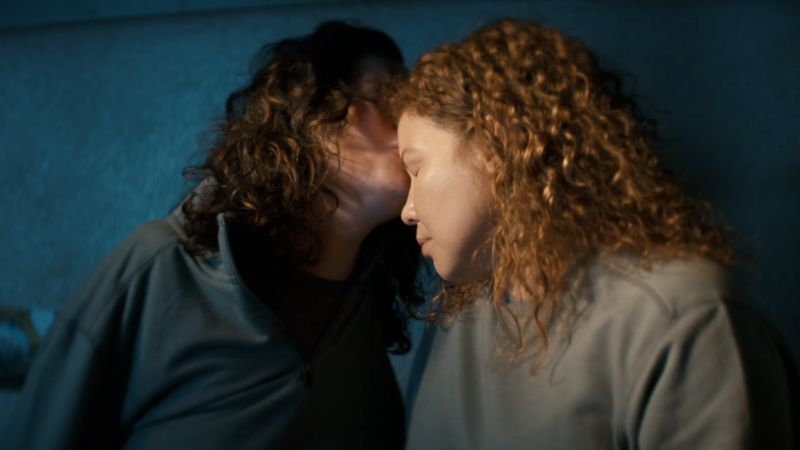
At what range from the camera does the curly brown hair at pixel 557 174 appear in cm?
83

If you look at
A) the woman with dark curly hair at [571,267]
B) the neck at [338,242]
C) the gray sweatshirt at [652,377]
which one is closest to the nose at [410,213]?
the woman with dark curly hair at [571,267]

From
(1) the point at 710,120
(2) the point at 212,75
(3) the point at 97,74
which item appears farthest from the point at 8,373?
(1) the point at 710,120

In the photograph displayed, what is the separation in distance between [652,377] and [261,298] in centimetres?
68

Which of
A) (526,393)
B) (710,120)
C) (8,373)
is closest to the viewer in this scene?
(526,393)

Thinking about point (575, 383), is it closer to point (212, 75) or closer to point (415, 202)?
point (415, 202)

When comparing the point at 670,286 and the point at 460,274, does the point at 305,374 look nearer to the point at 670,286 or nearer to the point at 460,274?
the point at 460,274

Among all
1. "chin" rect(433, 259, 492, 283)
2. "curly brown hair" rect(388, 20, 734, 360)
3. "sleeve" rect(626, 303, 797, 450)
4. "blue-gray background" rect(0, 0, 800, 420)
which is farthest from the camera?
"blue-gray background" rect(0, 0, 800, 420)

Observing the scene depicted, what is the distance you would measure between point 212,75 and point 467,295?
3.02ft

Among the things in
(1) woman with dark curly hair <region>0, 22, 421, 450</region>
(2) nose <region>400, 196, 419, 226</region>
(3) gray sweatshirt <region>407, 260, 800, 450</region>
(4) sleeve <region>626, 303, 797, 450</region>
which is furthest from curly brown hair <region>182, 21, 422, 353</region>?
(4) sleeve <region>626, 303, 797, 450</region>

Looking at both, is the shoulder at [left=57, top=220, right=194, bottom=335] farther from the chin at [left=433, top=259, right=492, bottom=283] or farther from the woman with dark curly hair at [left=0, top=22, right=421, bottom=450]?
the chin at [left=433, top=259, right=492, bottom=283]

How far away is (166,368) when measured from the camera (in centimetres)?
103

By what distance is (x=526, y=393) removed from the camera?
886mm

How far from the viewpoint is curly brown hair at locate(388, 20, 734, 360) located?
832 mm

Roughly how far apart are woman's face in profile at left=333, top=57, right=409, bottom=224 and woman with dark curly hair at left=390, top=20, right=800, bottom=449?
0.33ft
